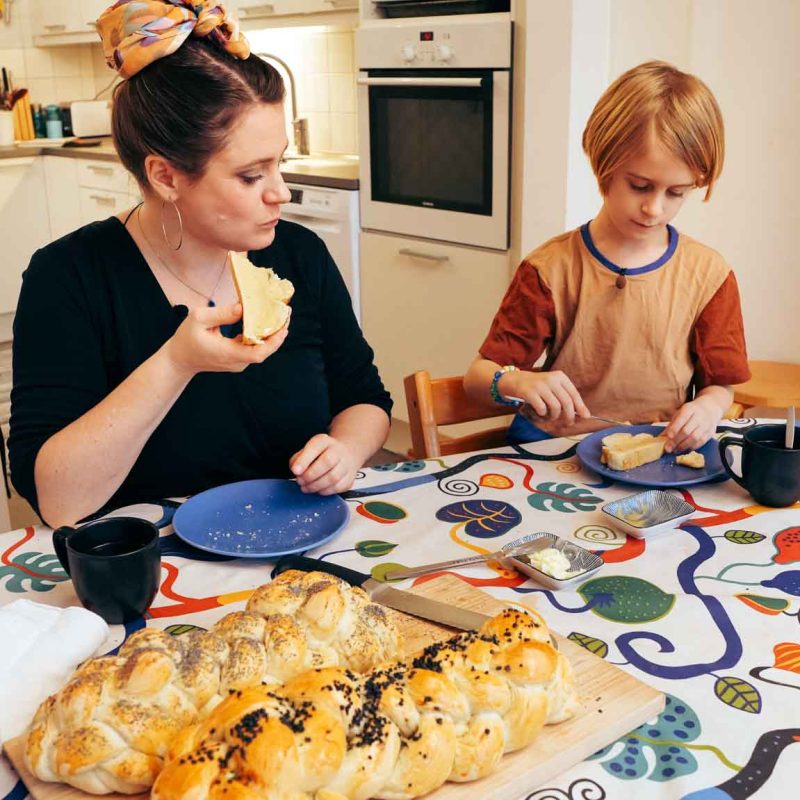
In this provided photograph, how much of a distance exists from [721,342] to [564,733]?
113 cm

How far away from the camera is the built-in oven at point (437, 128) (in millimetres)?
2742

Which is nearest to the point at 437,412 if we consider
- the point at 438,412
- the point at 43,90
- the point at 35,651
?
the point at 438,412

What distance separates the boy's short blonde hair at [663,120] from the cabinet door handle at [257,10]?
230 centimetres

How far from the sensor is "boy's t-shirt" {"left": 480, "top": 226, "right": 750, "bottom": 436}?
1.73 metres

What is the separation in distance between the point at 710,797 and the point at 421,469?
694 mm

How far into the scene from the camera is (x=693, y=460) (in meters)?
1.29

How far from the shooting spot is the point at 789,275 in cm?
269

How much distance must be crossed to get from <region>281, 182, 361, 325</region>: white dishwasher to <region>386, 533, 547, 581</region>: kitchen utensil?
229 cm

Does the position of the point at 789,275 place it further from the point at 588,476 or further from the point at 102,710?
the point at 102,710

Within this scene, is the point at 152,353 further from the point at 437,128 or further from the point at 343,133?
the point at 343,133

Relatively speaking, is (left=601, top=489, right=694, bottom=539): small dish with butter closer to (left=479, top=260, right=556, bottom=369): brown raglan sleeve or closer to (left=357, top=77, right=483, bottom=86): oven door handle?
(left=479, top=260, right=556, bottom=369): brown raglan sleeve

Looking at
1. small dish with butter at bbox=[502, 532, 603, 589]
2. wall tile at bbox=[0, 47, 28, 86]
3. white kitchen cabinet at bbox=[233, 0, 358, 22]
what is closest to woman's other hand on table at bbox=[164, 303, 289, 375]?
small dish with butter at bbox=[502, 532, 603, 589]

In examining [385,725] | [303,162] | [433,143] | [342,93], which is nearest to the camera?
[385,725]

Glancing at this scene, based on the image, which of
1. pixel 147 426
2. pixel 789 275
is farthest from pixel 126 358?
pixel 789 275
